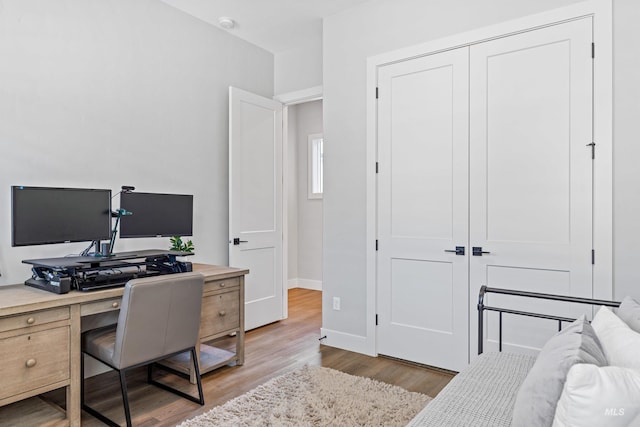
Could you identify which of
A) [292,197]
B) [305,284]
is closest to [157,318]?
[305,284]

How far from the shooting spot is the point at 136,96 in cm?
314

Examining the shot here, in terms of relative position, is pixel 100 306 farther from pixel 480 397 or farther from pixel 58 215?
pixel 480 397

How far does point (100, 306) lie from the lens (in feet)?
7.30

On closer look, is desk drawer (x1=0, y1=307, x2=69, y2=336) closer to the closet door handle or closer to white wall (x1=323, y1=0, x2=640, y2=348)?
white wall (x1=323, y1=0, x2=640, y2=348)

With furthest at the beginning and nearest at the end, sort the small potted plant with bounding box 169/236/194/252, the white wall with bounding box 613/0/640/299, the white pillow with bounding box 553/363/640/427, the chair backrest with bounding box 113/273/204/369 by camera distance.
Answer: the small potted plant with bounding box 169/236/194/252
the white wall with bounding box 613/0/640/299
the chair backrest with bounding box 113/273/204/369
the white pillow with bounding box 553/363/640/427

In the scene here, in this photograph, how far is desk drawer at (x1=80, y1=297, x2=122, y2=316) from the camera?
2162mm

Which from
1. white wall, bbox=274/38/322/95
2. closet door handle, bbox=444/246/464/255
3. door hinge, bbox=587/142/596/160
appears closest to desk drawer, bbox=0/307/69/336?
closet door handle, bbox=444/246/464/255

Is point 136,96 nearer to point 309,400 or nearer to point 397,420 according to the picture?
point 309,400

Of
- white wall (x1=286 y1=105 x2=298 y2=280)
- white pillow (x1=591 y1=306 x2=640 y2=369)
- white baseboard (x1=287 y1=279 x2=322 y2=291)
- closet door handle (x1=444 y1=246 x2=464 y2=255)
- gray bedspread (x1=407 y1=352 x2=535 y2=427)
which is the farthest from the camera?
white wall (x1=286 y1=105 x2=298 y2=280)

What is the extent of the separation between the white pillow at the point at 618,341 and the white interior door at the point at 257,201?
2.96 meters

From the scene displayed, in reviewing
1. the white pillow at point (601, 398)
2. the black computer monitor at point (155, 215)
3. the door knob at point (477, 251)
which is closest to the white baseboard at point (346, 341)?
the door knob at point (477, 251)

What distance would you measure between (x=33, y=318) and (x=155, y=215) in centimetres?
112

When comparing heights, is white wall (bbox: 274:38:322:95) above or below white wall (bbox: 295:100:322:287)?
above

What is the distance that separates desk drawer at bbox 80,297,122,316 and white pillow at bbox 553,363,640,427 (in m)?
2.19
